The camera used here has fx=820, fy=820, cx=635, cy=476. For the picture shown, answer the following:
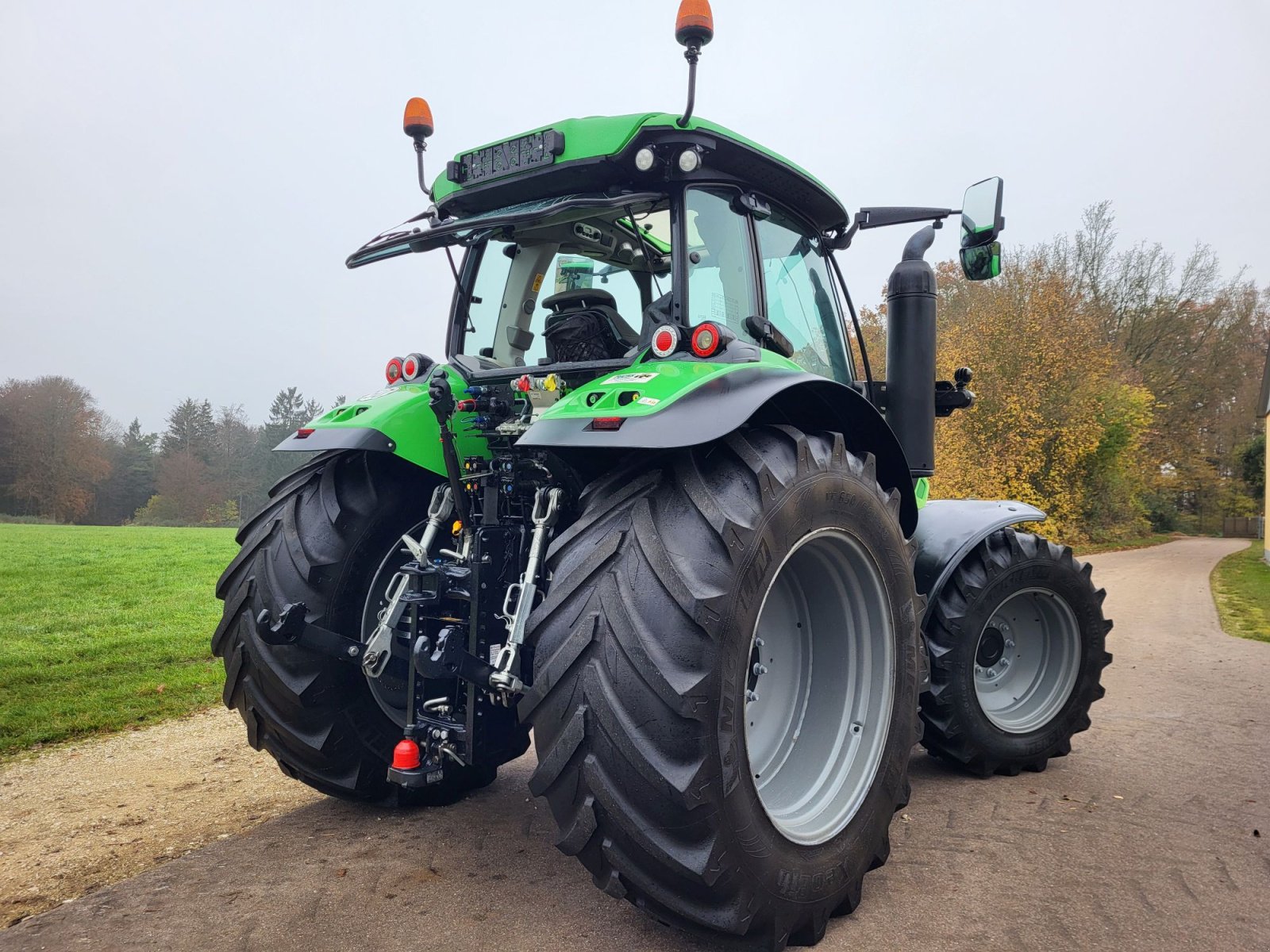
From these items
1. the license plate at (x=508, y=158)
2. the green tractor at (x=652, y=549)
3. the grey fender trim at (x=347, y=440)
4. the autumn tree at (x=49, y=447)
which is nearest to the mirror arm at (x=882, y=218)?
the green tractor at (x=652, y=549)

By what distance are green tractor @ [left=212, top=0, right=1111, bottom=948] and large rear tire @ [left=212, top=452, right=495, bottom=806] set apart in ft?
0.04

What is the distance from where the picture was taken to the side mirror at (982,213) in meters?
3.56

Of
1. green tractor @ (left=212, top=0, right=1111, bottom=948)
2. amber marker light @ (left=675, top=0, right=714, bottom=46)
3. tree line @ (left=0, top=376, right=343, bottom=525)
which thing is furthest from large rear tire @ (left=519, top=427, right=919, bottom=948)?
tree line @ (left=0, top=376, right=343, bottom=525)

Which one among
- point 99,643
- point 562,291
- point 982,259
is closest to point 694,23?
point 562,291

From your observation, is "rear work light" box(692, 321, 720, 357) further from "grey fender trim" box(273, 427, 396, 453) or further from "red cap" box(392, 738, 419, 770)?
"red cap" box(392, 738, 419, 770)

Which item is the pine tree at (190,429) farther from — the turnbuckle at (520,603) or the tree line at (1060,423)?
the turnbuckle at (520,603)

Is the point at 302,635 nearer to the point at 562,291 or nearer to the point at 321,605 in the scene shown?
the point at 321,605

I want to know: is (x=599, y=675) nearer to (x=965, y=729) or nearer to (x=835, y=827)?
(x=835, y=827)

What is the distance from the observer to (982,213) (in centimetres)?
359

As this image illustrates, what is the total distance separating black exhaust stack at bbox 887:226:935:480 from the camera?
382cm

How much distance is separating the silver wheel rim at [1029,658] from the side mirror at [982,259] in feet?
5.35

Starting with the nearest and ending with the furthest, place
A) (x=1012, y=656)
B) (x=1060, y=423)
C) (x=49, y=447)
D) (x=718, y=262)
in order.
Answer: (x=718, y=262)
(x=1012, y=656)
(x=1060, y=423)
(x=49, y=447)

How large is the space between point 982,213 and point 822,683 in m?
2.17

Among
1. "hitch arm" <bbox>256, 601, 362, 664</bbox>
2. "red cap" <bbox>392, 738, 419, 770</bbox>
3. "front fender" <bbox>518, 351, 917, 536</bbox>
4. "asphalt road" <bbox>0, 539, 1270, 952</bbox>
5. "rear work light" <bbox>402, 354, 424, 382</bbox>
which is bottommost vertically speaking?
"asphalt road" <bbox>0, 539, 1270, 952</bbox>
